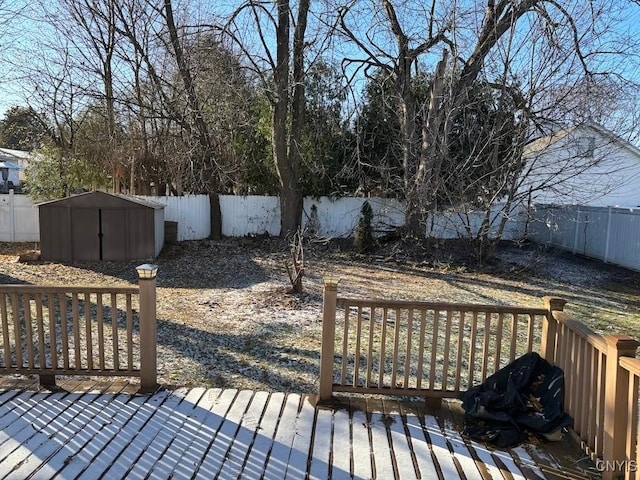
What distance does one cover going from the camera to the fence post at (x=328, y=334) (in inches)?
120

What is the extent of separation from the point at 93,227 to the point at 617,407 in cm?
1007

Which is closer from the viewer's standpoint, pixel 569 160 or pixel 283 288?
pixel 283 288

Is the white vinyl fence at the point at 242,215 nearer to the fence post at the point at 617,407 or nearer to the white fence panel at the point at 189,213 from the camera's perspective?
the white fence panel at the point at 189,213

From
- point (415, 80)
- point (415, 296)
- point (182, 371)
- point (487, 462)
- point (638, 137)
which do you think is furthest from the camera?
point (415, 80)

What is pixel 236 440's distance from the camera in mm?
2625

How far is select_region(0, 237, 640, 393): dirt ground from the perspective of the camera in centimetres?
454

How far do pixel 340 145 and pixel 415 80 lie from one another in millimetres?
2641

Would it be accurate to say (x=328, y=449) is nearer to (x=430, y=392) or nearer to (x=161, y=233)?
(x=430, y=392)

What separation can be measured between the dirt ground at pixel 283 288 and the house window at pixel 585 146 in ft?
8.42

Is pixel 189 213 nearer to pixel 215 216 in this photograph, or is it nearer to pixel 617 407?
pixel 215 216

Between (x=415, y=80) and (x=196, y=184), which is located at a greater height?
(x=415, y=80)

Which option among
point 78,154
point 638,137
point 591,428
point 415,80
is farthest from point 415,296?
point 78,154

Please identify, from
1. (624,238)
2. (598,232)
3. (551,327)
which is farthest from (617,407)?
(598,232)

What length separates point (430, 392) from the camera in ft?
10.2
